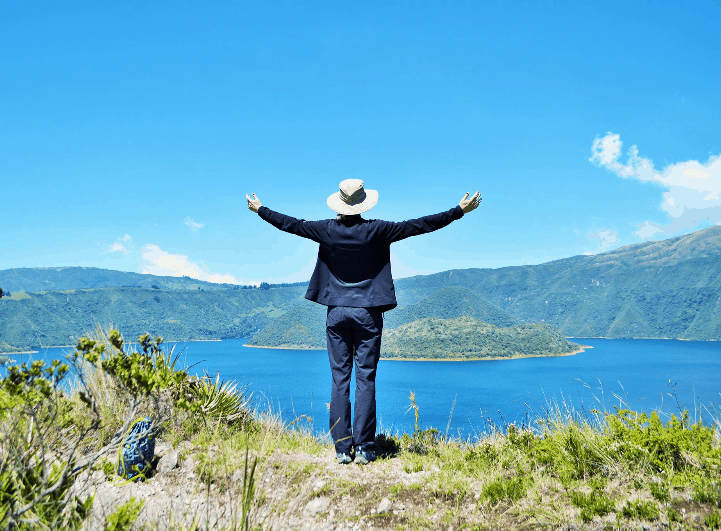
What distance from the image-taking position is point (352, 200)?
4207 millimetres

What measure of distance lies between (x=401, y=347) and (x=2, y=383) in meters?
130

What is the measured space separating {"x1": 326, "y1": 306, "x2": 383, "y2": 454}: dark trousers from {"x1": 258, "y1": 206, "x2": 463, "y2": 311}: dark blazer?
117mm

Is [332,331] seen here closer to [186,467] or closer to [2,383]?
[186,467]

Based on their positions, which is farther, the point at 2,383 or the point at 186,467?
the point at 186,467

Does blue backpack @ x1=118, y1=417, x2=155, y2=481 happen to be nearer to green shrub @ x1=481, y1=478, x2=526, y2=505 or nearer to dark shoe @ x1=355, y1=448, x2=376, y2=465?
dark shoe @ x1=355, y1=448, x2=376, y2=465

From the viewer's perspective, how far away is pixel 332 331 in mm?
4145

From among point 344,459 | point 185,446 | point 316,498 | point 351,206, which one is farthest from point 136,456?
point 351,206

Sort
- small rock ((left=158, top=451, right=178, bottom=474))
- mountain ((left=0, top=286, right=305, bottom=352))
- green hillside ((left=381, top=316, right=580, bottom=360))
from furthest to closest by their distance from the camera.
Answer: mountain ((left=0, top=286, right=305, bottom=352)), green hillside ((left=381, top=316, right=580, bottom=360)), small rock ((left=158, top=451, right=178, bottom=474))

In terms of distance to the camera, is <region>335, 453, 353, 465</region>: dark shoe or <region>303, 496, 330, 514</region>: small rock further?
<region>335, 453, 353, 465</region>: dark shoe

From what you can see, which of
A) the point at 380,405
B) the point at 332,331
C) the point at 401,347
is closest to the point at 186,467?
the point at 332,331

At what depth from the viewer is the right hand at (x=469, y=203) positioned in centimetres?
397

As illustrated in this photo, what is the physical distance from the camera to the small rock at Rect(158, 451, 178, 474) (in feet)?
12.1

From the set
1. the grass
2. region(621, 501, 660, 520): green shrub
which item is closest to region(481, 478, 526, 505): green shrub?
the grass

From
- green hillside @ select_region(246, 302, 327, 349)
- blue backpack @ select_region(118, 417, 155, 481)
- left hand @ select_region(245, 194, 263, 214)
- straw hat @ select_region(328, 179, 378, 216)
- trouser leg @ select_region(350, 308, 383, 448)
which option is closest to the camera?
blue backpack @ select_region(118, 417, 155, 481)
